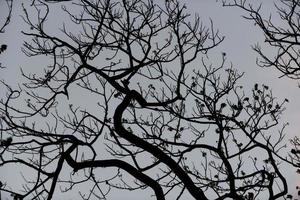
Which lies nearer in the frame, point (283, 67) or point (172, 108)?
point (283, 67)

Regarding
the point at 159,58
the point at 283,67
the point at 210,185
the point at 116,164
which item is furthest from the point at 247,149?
the point at 116,164

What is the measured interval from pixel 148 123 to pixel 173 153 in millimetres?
1438

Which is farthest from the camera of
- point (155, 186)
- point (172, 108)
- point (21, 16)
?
point (172, 108)

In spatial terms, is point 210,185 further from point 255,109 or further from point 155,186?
point 155,186

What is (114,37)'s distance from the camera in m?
7.93

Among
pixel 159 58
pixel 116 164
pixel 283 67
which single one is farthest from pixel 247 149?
pixel 116 164

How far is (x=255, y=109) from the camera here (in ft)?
31.0

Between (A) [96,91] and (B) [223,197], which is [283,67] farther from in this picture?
(A) [96,91]

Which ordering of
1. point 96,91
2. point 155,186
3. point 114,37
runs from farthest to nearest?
point 96,91, point 114,37, point 155,186

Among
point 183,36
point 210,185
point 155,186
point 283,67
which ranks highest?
point 183,36

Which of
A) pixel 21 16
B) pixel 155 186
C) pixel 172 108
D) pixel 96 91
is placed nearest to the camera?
pixel 155 186

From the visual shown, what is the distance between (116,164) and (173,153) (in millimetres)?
2132

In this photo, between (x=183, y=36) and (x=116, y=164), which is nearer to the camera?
(x=116, y=164)

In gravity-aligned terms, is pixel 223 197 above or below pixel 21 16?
below
